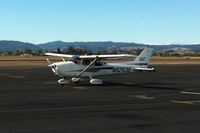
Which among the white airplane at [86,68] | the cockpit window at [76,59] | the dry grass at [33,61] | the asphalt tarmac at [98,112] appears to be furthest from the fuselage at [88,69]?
the dry grass at [33,61]

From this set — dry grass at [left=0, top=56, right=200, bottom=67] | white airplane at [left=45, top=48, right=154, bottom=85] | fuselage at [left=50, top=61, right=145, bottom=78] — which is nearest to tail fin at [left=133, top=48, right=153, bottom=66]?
white airplane at [left=45, top=48, right=154, bottom=85]

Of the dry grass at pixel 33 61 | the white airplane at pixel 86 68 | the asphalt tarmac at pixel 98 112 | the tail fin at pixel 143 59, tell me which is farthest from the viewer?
the dry grass at pixel 33 61

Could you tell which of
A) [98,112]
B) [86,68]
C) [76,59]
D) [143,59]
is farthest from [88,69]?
[98,112]

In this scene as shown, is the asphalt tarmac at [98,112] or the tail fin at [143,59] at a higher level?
the tail fin at [143,59]

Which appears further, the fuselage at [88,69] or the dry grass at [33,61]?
the dry grass at [33,61]

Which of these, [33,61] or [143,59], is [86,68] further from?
[33,61]

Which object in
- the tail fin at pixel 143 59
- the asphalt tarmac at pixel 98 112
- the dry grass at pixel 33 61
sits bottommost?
the dry grass at pixel 33 61

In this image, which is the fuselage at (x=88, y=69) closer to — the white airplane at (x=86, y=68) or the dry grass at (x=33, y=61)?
the white airplane at (x=86, y=68)

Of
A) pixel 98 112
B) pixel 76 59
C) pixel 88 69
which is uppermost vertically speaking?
pixel 76 59

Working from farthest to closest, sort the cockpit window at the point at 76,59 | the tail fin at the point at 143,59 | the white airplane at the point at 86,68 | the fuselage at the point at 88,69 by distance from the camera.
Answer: the tail fin at the point at 143,59, the cockpit window at the point at 76,59, the white airplane at the point at 86,68, the fuselage at the point at 88,69

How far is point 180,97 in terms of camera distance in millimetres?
22062

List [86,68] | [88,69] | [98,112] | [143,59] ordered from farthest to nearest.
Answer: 1. [143,59]
2. [88,69]
3. [86,68]
4. [98,112]

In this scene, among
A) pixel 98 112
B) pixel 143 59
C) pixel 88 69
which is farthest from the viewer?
pixel 143 59

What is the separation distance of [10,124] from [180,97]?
10.8 m
